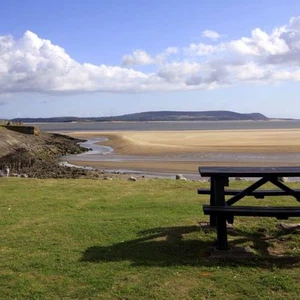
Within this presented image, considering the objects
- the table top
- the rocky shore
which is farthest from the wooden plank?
the rocky shore

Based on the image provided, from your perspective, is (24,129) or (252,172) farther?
(24,129)

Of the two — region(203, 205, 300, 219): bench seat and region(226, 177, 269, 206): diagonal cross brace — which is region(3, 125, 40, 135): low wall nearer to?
region(226, 177, 269, 206): diagonal cross brace

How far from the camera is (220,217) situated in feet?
21.1

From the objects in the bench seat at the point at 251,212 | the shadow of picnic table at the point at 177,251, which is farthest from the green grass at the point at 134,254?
the bench seat at the point at 251,212

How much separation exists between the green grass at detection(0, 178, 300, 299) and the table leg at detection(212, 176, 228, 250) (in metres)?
0.28

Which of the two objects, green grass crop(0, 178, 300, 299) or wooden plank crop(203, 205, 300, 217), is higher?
wooden plank crop(203, 205, 300, 217)

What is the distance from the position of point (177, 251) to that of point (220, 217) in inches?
29.4

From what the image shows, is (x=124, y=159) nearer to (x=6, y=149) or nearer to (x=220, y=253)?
(x=6, y=149)

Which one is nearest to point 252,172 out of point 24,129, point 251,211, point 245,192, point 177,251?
point 245,192

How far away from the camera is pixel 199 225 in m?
7.68

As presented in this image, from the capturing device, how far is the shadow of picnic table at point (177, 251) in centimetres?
594

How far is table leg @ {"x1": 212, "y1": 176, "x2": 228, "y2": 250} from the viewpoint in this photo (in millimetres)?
6359

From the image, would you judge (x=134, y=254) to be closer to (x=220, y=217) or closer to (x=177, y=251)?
(x=177, y=251)

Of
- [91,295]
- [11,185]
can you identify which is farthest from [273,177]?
[11,185]
